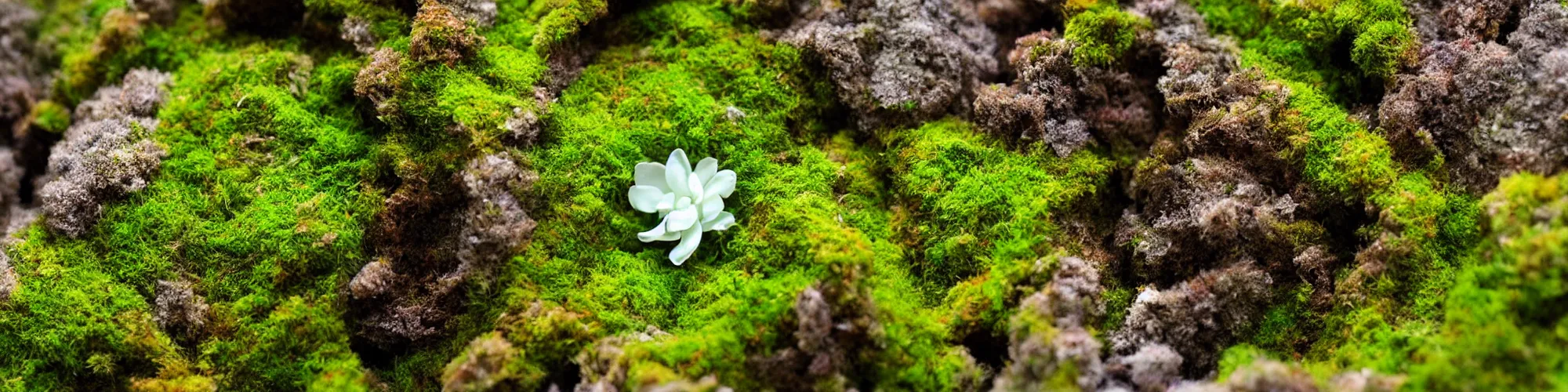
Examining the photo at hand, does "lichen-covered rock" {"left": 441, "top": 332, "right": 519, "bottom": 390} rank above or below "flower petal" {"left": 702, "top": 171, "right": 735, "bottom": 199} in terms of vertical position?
below

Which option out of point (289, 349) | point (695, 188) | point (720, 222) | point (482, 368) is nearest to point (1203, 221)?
point (720, 222)

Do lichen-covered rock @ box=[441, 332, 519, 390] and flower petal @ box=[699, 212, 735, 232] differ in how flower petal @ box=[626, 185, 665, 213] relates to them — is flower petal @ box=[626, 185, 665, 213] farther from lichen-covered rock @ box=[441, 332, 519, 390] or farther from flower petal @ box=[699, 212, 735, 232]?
lichen-covered rock @ box=[441, 332, 519, 390]

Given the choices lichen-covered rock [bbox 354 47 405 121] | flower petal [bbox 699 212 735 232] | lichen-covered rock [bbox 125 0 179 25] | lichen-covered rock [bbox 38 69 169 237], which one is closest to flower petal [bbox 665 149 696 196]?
flower petal [bbox 699 212 735 232]

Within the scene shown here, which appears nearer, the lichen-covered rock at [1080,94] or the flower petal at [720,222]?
the flower petal at [720,222]

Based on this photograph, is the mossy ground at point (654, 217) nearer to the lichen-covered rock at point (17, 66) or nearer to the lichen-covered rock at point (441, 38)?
the lichen-covered rock at point (441, 38)

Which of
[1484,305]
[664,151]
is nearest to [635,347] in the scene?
[664,151]

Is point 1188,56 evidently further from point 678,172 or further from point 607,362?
point 607,362

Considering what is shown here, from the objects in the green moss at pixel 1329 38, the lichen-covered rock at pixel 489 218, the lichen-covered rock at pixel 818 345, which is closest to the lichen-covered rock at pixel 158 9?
the lichen-covered rock at pixel 489 218
